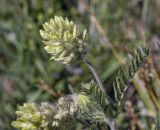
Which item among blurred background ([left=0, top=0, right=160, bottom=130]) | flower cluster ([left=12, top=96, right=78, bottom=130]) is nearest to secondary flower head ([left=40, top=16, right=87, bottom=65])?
flower cluster ([left=12, top=96, right=78, bottom=130])

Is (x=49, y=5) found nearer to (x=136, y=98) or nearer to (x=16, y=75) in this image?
(x=16, y=75)

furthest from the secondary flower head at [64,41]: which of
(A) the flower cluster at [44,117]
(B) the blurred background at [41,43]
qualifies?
(B) the blurred background at [41,43]

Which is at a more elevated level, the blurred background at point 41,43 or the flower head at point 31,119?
the blurred background at point 41,43

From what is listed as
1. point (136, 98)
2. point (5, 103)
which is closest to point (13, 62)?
point (5, 103)

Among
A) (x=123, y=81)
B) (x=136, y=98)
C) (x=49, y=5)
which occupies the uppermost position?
(x=49, y=5)

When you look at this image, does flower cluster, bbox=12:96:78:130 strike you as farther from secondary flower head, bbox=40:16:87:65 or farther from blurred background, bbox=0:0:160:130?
blurred background, bbox=0:0:160:130

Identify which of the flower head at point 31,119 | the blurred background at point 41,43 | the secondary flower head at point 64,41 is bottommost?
the flower head at point 31,119

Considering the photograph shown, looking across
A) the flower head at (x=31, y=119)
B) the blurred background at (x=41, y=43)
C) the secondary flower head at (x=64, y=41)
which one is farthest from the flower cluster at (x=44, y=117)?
the blurred background at (x=41, y=43)

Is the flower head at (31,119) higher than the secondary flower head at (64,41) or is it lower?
lower

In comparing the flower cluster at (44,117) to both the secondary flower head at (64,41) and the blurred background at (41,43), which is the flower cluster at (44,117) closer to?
the secondary flower head at (64,41)

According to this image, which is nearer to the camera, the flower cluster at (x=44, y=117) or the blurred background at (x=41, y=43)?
the flower cluster at (x=44, y=117)
